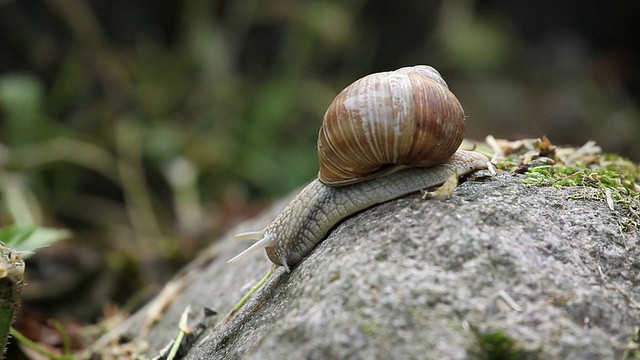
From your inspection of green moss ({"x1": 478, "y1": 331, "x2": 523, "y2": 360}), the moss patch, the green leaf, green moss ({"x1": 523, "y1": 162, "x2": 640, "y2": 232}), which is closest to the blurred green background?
the green leaf

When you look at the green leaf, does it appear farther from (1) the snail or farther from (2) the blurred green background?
(2) the blurred green background

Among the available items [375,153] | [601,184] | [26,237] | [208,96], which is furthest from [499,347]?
[208,96]

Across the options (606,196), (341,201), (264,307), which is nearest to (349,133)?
(341,201)

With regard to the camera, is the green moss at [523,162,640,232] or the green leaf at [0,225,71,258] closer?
the green moss at [523,162,640,232]

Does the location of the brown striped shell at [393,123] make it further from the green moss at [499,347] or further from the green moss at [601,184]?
the green moss at [499,347]

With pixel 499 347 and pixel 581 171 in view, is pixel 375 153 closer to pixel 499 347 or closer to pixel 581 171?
pixel 499 347

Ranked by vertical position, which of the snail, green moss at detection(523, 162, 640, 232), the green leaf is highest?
the green leaf
